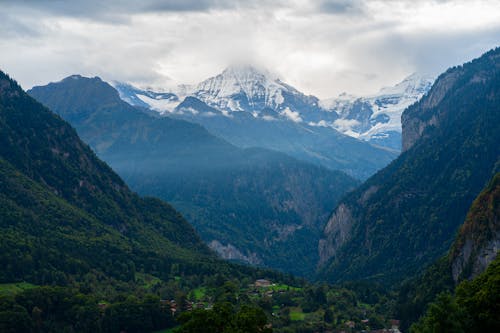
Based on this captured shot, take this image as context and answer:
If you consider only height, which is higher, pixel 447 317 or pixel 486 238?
pixel 486 238

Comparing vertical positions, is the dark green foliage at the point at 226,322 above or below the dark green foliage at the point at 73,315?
above

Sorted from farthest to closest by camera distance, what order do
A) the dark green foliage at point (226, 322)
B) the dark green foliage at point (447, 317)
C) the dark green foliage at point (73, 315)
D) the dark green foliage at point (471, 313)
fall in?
the dark green foliage at point (73, 315), the dark green foliage at point (226, 322), the dark green foliage at point (471, 313), the dark green foliage at point (447, 317)

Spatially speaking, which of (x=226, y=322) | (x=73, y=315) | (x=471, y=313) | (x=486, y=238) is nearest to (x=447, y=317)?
(x=471, y=313)

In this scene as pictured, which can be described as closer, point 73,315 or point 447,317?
point 447,317

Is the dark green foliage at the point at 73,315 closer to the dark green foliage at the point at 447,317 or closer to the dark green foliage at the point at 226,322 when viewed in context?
the dark green foliage at the point at 226,322

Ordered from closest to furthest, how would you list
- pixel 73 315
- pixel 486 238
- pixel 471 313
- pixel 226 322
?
pixel 471 313
pixel 226 322
pixel 486 238
pixel 73 315

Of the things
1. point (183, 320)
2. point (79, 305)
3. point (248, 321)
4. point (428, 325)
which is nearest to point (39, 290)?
point (79, 305)

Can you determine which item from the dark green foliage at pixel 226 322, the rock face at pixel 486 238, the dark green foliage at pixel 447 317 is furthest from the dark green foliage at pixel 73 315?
the dark green foliage at pixel 447 317

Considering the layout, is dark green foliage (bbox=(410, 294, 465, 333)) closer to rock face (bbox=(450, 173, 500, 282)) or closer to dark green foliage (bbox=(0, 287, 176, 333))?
rock face (bbox=(450, 173, 500, 282))

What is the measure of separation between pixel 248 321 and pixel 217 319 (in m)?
7.63

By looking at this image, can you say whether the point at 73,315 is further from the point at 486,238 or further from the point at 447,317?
the point at 447,317

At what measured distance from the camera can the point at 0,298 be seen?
18288cm

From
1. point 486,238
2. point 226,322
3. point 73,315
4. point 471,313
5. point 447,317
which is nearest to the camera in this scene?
point 447,317

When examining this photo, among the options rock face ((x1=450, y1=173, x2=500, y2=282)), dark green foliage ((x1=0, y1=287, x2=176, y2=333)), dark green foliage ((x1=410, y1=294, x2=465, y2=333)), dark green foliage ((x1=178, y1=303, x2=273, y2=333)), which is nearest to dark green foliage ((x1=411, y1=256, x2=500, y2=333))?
dark green foliage ((x1=410, y1=294, x2=465, y2=333))
